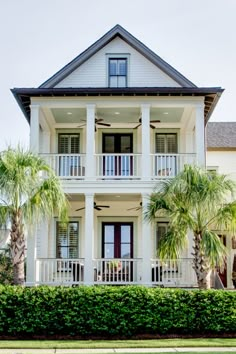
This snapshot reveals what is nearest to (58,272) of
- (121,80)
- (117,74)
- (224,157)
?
(121,80)

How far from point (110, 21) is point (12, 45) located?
5974mm

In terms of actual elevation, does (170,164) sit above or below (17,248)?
above

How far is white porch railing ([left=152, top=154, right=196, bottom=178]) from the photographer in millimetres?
19484

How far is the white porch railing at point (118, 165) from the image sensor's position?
19.5 metres

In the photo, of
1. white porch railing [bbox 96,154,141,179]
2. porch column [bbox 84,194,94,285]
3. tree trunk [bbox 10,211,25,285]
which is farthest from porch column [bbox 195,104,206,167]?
tree trunk [bbox 10,211,25,285]

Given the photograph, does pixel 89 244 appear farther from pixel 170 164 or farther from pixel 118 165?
pixel 170 164

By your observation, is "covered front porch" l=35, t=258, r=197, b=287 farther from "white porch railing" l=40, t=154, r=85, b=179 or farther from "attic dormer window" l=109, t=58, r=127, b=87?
"attic dormer window" l=109, t=58, r=127, b=87

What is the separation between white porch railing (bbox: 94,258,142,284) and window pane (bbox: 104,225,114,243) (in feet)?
7.89

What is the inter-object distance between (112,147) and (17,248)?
8.16m

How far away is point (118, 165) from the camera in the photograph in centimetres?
1977

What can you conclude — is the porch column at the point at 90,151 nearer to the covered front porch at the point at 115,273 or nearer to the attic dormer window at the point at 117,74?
the attic dormer window at the point at 117,74

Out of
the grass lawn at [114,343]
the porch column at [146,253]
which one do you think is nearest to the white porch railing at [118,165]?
the porch column at [146,253]

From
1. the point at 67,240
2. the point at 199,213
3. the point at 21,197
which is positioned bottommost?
the point at 67,240

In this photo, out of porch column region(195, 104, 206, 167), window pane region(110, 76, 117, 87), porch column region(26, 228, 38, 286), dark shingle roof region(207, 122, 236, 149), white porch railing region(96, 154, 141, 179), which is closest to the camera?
porch column region(26, 228, 38, 286)
